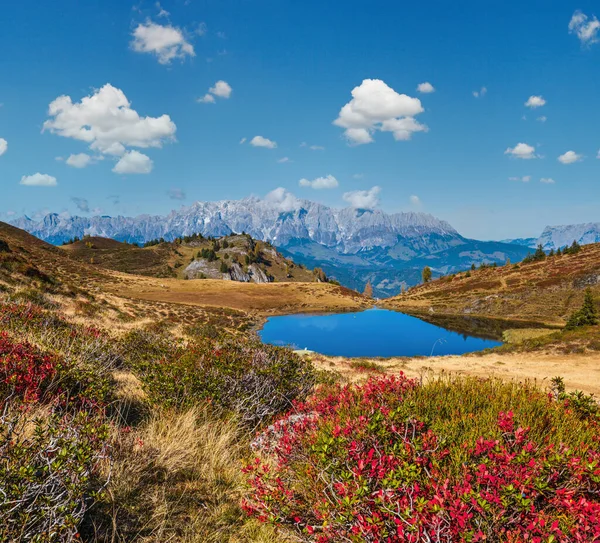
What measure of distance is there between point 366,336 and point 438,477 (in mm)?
68768

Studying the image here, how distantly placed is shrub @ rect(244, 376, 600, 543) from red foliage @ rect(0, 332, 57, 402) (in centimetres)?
376

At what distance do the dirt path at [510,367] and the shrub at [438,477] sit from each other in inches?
683

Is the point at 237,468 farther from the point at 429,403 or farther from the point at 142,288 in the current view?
the point at 142,288

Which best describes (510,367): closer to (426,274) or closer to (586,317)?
(586,317)

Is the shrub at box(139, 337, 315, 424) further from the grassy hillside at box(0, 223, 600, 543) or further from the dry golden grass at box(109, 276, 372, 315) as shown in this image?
the dry golden grass at box(109, 276, 372, 315)

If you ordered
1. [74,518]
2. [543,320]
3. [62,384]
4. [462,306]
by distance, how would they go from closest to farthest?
[74,518] < [62,384] < [543,320] < [462,306]

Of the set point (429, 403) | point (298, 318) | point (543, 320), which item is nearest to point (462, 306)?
point (543, 320)

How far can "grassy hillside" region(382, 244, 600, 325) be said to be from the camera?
89812mm

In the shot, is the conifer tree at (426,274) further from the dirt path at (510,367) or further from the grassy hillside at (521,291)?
the dirt path at (510,367)

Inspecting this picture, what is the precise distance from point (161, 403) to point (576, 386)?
2380 cm

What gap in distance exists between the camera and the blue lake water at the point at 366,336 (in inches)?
2270

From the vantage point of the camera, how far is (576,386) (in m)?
20.8

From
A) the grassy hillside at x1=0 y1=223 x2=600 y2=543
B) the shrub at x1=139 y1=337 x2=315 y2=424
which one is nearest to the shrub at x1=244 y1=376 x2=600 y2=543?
the grassy hillside at x1=0 y1=223 x2=600 y2=543

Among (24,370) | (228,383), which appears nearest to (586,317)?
(228,383)
